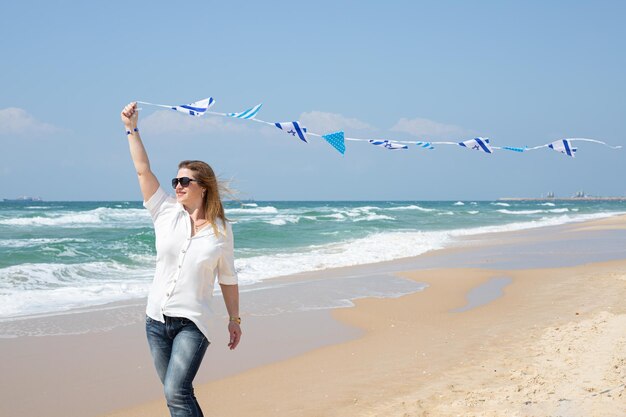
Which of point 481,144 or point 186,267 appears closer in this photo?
point 186,267

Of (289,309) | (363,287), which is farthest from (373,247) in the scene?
(289,309)

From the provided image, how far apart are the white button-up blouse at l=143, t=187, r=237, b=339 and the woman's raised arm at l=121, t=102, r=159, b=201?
0.63 feet

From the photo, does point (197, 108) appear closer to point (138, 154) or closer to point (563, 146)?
point (138, 154)

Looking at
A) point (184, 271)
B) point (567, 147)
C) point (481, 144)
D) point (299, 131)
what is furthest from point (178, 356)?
point (567, 147)

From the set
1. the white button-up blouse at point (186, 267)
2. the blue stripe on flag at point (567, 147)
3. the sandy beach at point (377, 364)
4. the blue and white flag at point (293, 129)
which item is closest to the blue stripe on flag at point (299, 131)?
the blue and white flag at point (293, 129)

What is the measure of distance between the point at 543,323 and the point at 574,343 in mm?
1524

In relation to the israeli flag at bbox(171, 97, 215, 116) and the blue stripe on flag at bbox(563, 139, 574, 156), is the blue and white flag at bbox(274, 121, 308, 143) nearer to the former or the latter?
the israeli flag at bbox(171, 97, 215, 116)

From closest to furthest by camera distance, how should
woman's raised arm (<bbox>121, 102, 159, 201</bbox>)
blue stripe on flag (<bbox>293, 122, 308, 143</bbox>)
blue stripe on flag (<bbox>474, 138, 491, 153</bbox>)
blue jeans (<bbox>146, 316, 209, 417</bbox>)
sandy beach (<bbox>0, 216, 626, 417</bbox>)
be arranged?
blue jeans (<bbox>146, 316, 209, 417</bbox>), woman's raised arm (<bbox>121, 102, 159, 201</bbox>), sandy beach (<bbox>0, 216, 626, 417</bbox>), blue stripe on flag (<bbox>293, 122, 308, 143</bbox>), blue stripe on flag (<bbox>474, 138, 491, 153</bbox>)

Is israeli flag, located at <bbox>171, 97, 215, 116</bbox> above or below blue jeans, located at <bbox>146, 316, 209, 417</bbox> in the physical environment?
above

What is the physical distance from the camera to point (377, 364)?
20.2 ft

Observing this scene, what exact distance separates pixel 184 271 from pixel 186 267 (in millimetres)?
21

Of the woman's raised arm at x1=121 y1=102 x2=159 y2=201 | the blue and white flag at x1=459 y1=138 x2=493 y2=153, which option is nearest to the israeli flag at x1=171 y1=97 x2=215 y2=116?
the woman's raised arm at x1=121 y1=102 x2=159 y2=201

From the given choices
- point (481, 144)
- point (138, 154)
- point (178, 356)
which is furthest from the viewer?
point (481, 144)

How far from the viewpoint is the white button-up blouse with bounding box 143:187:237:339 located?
3232mm
